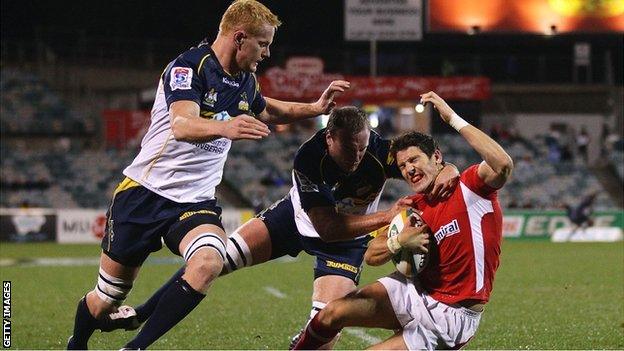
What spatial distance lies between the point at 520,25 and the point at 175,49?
13738 millimetres

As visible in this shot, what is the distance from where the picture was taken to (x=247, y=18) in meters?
6.48

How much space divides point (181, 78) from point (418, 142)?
4.74 feet

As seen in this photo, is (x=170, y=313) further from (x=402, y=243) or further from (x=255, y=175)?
(x=255, y=175)

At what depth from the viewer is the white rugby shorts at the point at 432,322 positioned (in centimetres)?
607

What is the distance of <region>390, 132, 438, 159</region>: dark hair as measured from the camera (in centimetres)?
608

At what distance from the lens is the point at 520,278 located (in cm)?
1642

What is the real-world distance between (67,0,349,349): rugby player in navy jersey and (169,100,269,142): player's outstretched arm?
0.8 inches

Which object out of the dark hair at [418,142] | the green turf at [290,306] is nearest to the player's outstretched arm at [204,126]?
the dark hair at [418,142]

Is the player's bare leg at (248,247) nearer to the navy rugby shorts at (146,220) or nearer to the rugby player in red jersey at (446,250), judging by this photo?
the navy rugby shorts at (146,220)

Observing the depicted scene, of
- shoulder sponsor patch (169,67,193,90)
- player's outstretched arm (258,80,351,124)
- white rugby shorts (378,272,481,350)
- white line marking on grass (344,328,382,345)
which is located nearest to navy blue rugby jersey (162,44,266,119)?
shoulder sponsor patch (169,67,193,90)

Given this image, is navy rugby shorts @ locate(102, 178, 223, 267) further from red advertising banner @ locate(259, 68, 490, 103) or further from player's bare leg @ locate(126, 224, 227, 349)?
red advertising banner @ locate(259, 68, 490, 103)

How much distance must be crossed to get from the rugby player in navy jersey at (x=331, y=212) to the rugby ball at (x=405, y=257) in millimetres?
379

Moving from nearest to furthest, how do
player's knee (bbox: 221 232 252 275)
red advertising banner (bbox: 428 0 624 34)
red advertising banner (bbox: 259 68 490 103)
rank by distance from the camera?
player's knee (bbox: 221 232 252 275) < red advertising banner (bbox: 259 68 490 103) < red advertising banner (bbox: 428 0 624 34)

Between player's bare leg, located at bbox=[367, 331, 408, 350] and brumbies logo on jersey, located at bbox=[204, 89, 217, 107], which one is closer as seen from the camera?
player's bare leg, located at bbox=[367, 331, 408, 350]
